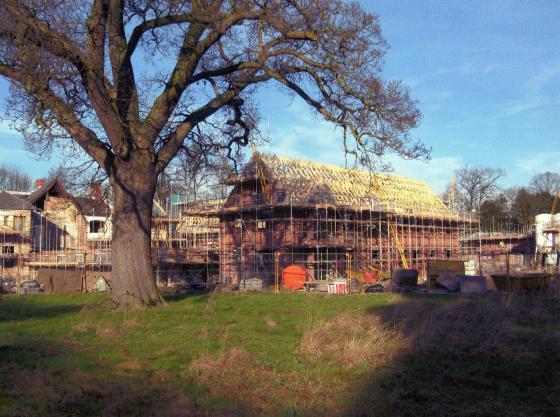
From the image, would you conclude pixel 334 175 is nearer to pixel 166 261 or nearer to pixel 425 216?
pixel 425 216

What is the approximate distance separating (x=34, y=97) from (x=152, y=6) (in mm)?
3859

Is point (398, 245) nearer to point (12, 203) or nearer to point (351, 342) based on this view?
point (12, 203)

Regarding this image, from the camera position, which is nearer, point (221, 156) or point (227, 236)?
point (221, 156)

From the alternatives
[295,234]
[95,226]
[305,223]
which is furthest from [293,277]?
[95,226]

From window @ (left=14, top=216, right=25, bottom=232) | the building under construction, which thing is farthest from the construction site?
window @ (left=14, top=216, right=25, bottom=232)

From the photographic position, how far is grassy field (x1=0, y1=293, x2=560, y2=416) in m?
6.83

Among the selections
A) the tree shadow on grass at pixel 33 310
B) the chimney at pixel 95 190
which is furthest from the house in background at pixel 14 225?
the tree shadow on grass at pixel 33 310

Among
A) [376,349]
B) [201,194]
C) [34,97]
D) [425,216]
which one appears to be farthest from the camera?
[425,216]

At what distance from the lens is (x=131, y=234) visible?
15.7 m

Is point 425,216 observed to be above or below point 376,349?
above

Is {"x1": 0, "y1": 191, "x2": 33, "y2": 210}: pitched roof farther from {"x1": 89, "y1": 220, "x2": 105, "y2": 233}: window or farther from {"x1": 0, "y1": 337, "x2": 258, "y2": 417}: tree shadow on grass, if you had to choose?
{"x1": 0, "y1": 337, "x2": 258, "y2": 417}: tree shadow on grass

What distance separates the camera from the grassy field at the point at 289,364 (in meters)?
6.83

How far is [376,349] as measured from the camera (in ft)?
29.4

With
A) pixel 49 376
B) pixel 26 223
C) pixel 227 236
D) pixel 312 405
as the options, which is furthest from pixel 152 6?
pixel 26 223
